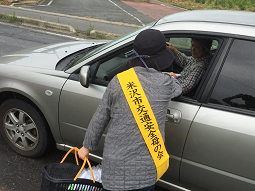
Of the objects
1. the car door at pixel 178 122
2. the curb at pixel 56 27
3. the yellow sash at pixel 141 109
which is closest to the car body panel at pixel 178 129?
the car door at pixel 178 122

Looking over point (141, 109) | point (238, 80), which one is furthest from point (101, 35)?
point (141, 109)

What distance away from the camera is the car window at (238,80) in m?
1.93

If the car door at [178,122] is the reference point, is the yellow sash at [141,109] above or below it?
above

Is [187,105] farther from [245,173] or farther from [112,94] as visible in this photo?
[112,94]

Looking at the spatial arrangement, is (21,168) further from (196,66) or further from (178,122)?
(196,66)

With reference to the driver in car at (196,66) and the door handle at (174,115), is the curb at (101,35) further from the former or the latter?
the door handle at (174,115)

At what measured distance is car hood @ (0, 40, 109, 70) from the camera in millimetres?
2797

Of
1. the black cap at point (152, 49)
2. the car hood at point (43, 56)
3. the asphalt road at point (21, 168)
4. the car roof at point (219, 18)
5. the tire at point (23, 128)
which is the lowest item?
the asphalt road at point (21, 168)

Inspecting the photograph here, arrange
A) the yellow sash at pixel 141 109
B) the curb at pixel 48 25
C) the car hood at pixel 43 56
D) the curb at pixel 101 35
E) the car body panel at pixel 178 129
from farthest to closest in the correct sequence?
the curb at pixel 48 25 < the curb at pixel 101 35 < the car hood at pixel 43 56 < the car body panel at pixel 178 129 < the yellow sash at pixel 141 109

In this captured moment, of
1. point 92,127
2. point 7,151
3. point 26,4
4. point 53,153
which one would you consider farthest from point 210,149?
point 26,4

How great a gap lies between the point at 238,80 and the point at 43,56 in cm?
210

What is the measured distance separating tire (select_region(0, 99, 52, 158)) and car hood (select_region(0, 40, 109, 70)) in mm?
429

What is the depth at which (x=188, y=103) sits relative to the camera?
6.78 ft

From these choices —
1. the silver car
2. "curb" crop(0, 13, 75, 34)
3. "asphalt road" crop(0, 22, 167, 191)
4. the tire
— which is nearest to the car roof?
the silver car
